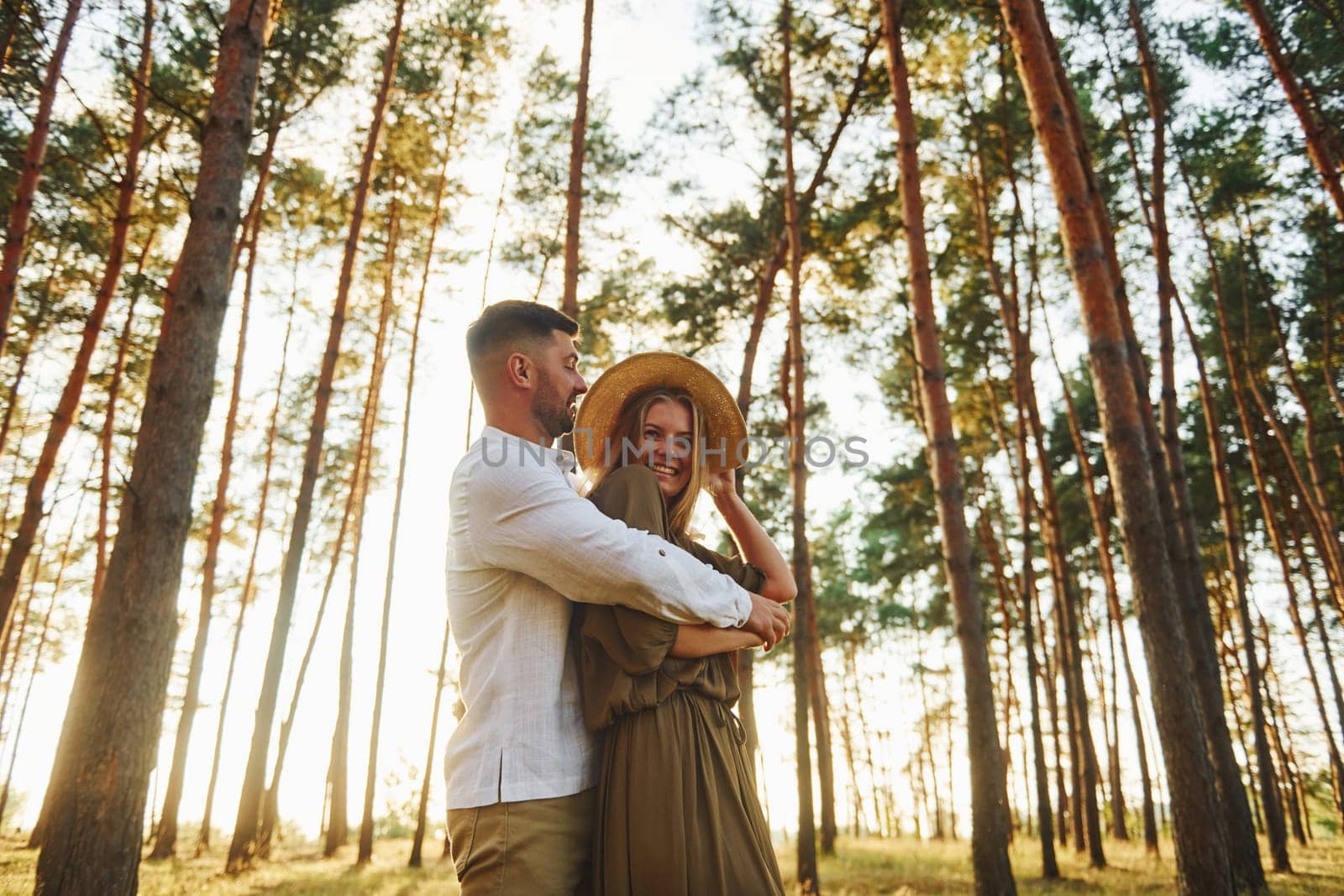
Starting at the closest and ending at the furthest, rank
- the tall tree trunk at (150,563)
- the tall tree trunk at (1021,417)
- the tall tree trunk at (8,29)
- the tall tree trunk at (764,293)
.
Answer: the tall tree trunk at (150,563), the tall tree trunk at (8,29), the tall tree trunk at (764,293), the tall tree trunk at (1021,417)

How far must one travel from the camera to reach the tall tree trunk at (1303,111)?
809cm

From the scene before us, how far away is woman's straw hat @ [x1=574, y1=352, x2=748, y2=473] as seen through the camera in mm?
2590

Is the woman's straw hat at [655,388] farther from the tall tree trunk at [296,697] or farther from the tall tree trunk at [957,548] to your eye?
the tall tree trunk at [296,697]

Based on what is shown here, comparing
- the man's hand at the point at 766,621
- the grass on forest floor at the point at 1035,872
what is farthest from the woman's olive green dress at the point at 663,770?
the grass on forest floor at the point at 1035,872

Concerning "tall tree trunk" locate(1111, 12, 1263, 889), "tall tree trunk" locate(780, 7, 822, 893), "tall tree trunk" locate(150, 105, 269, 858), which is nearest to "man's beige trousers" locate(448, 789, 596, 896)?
"tall tree trunk" locate(780, 7, 822, 893)

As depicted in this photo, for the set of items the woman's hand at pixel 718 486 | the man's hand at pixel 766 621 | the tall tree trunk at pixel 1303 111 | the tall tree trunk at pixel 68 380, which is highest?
the tall tree trunk at pixel 1303 111

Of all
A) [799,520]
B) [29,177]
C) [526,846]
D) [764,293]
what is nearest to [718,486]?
[526,846]

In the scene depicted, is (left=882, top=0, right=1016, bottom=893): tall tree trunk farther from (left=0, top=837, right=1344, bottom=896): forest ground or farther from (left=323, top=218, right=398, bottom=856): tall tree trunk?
(left=323, top=218, right=398, bottom=856): tall tree trunk

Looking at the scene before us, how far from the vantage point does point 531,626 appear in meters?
1.83

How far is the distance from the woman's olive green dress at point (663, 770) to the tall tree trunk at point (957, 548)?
5.62 m

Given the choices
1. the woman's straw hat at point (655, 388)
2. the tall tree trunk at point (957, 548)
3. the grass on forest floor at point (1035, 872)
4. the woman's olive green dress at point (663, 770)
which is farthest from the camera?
the grass on forest floor at point (1035, 872)

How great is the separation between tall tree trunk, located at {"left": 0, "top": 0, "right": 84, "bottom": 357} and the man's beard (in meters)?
8.91

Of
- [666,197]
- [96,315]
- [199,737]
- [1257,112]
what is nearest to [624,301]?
[666,197]

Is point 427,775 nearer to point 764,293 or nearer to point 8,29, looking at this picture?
point 764,293
